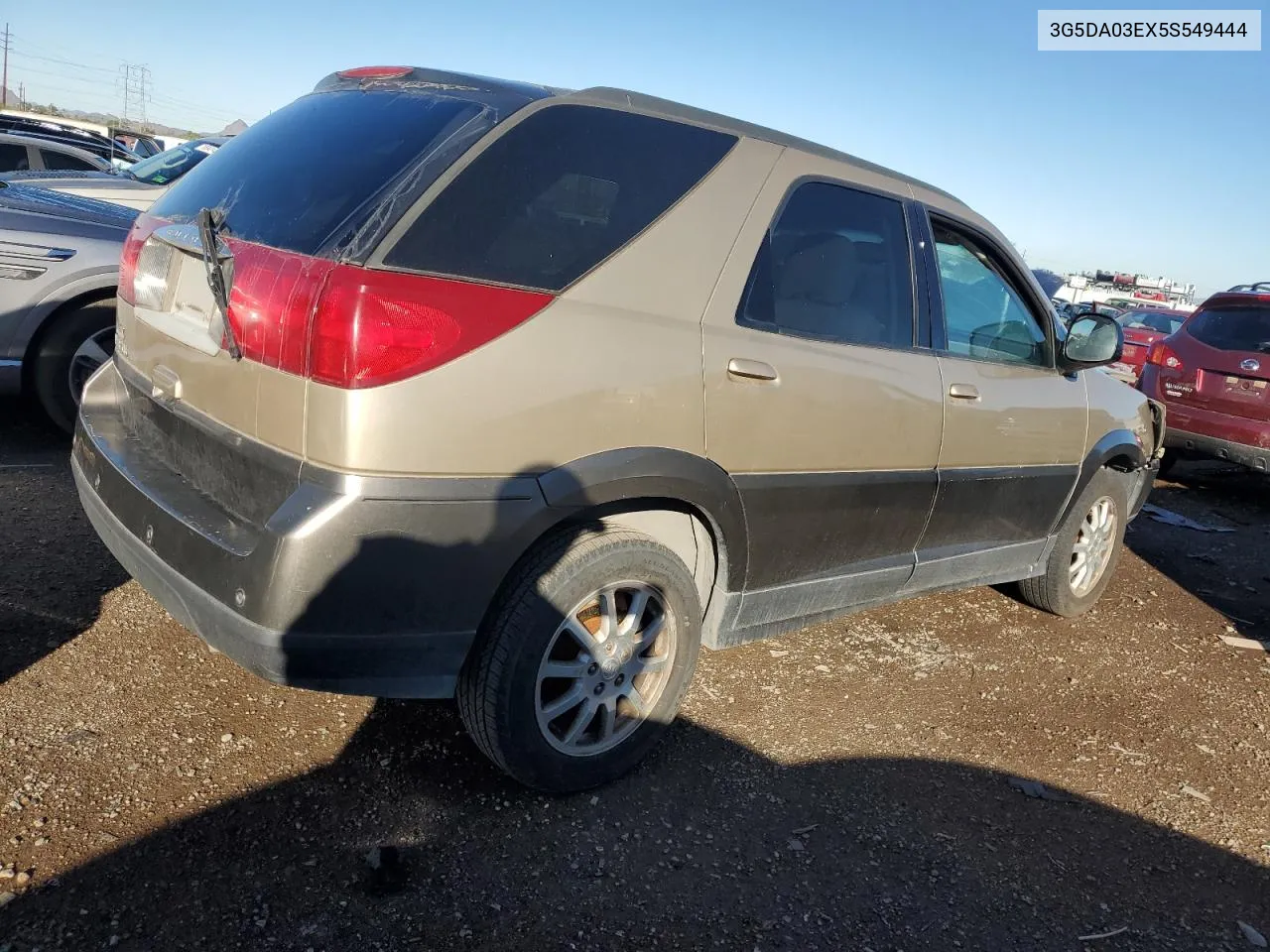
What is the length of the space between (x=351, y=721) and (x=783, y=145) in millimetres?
2297

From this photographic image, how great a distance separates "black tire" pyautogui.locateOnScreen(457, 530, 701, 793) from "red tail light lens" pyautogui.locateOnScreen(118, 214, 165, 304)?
4.98ft

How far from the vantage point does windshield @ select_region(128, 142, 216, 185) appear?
752 cm

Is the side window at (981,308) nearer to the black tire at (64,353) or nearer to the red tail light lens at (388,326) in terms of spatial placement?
the red tail light lens at (388,326)

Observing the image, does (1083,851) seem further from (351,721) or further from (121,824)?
(121,824)

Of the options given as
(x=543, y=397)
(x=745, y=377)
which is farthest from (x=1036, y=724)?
(x=543, y=397)

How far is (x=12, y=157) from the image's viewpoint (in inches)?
359

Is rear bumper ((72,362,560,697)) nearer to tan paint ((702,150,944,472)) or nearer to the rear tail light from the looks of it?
tan paint ((702,150,944,472))

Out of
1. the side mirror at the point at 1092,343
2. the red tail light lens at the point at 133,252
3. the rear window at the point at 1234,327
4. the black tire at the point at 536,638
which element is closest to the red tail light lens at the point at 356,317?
the black tire at the point at 536,638

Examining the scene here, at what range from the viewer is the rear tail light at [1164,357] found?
809 cm

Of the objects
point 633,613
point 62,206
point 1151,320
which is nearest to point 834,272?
point 633,613

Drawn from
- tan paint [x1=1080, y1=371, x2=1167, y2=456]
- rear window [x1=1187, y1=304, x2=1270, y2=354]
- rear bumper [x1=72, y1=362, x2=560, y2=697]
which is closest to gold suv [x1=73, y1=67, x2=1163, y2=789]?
rear bumper [x1=72, y1=362, x2=560, y2=697]

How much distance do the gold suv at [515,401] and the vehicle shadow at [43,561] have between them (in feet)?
2.11

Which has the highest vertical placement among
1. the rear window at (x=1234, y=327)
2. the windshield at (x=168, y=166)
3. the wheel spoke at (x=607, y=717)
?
the windshield at (x=168, y=166)

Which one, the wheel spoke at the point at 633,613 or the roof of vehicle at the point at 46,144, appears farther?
the roof of vehicle at the point at 46,144
